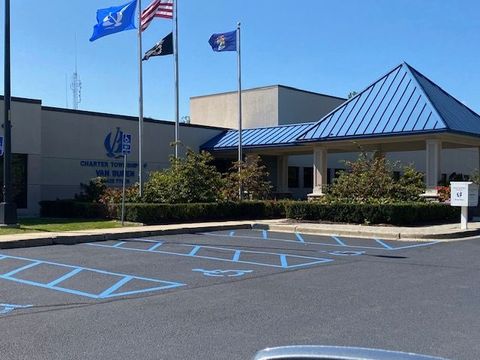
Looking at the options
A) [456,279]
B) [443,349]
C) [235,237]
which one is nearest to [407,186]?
[235,237]

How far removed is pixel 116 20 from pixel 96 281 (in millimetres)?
17566

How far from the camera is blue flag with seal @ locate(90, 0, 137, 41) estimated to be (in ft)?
81.7

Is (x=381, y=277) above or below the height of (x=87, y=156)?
below

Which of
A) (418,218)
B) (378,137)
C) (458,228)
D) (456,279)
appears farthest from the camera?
(378,137)

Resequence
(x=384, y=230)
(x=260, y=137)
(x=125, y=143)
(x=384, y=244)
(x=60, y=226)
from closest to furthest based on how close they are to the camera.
→ (x=384, y=244) < (x=384, y=230) < (x=60, y=226) < (x=125, y=143) < (x=260, y=137)

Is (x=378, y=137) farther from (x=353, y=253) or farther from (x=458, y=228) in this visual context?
(x=353, y=253)

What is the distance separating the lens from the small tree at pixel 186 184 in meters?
23.5

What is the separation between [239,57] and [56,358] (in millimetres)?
24610

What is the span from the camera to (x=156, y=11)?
2617cm

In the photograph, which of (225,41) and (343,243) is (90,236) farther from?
(225,41)

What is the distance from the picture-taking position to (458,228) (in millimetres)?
19672

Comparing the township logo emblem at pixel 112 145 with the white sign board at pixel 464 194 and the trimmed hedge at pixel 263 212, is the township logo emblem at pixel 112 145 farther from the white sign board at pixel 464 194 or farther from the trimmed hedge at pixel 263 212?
the white sign board at pixel 464 194

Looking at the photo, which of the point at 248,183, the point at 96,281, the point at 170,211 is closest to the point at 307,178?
the point at 248,183

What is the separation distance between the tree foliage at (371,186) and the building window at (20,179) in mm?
13382
